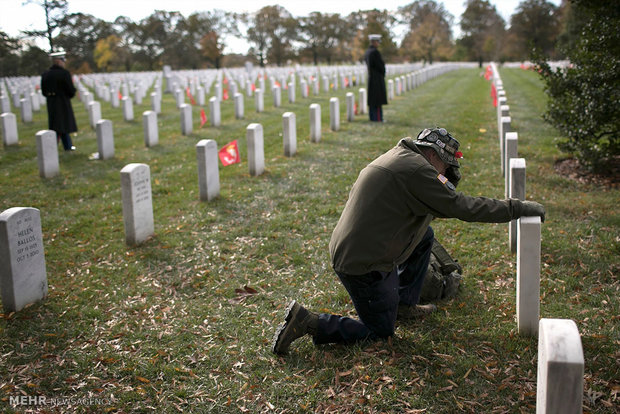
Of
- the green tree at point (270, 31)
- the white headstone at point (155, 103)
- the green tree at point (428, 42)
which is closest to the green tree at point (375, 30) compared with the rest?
the green tree at point (428, 42)

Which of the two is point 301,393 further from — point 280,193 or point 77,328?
point 280,193

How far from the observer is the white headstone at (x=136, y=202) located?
22.1 ft

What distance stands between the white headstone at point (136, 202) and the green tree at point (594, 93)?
648cm

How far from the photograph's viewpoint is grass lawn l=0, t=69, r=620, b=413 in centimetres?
387

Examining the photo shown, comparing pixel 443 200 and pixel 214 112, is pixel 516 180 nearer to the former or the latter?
pixel 443 200

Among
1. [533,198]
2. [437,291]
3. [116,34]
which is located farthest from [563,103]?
[116,34]

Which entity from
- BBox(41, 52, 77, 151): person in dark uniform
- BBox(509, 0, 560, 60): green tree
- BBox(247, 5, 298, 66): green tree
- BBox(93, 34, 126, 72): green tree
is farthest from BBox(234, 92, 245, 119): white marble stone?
BBox(247, 5, 298, 66): green tree

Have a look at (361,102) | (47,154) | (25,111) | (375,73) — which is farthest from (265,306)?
(25,111)

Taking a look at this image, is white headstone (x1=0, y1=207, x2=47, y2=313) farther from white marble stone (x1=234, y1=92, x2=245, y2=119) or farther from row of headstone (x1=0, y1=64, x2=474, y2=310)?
white marble stone (x1=234, y1=92, x2=245, y2=119)

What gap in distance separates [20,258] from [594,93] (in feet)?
26.2

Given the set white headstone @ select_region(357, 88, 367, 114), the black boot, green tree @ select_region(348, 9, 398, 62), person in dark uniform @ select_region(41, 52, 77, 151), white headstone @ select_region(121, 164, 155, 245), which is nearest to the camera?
the black boot

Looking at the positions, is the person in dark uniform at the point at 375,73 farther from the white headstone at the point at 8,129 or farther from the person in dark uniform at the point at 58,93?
the white headstone at the point at 8,129

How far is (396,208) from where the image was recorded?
155 inches

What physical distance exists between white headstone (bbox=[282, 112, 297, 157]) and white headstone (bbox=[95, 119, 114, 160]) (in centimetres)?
388
